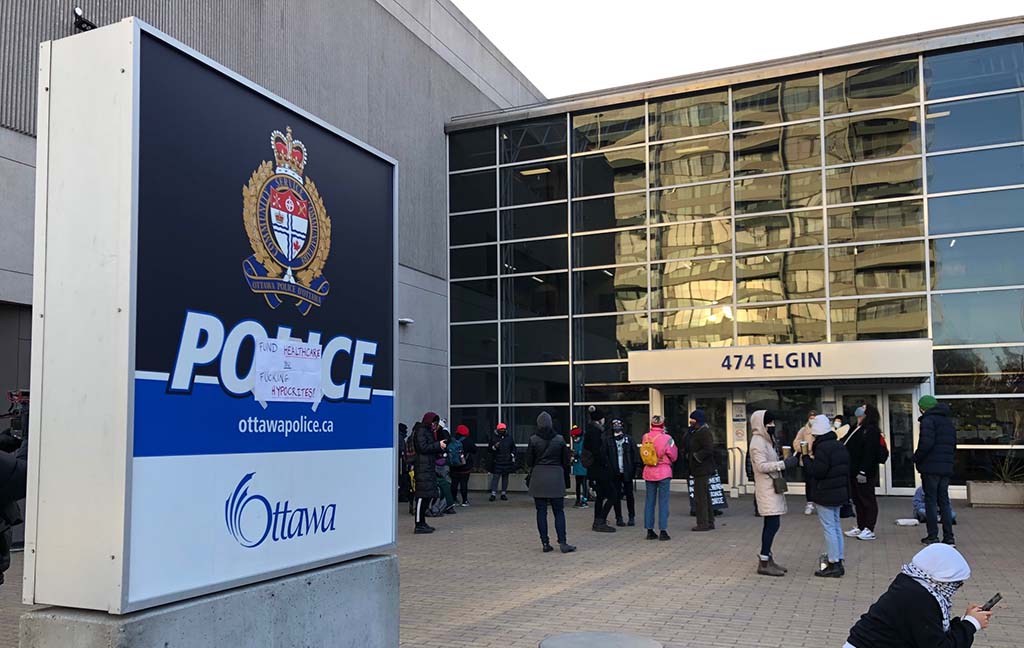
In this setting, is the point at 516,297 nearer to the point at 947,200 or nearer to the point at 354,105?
the point at 354,105

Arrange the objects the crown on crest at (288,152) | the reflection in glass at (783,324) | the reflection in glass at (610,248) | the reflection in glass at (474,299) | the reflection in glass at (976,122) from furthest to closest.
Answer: the reflection in glass at (474,299) < the reflection in glass at (610,248) < the reflection in glass at (783,324) < the reflection in glass at (976,122) < the crown on crest at (288,152)

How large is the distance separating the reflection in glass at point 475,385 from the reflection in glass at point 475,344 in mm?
265

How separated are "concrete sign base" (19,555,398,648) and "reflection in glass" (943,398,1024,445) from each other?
16365mm

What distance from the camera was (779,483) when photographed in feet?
30.0

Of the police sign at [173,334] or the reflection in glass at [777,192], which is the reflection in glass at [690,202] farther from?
the police sign at [173,334]

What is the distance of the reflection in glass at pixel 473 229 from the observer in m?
24.1

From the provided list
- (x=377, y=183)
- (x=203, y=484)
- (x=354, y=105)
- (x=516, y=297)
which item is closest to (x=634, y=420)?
(x=516, y=297)

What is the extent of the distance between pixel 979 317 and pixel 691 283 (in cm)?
623

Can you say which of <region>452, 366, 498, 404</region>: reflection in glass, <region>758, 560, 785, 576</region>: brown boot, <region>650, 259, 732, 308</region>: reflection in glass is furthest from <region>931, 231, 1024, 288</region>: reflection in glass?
<region>758, 560, 785, 576</region>: brown boot

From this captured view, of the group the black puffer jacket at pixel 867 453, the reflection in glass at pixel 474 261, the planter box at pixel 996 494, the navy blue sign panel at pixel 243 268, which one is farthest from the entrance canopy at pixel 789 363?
the navy blue sign panel at pixel 243 268

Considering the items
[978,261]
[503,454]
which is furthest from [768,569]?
[978,261]

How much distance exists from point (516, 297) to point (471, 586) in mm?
14981

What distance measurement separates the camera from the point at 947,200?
63.1ft

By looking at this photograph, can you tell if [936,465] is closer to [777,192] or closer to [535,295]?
[777,192]
